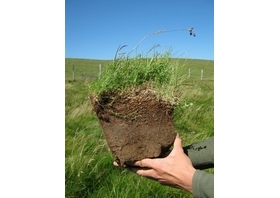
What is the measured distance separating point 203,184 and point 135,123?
0.21 metres

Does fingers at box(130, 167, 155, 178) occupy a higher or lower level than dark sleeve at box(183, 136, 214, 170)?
lower

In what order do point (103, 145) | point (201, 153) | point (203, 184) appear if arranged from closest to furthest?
point (203, 184)
point (201, 153)
point (103, 145)

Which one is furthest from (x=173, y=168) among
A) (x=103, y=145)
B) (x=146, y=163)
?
(x=103, y=145)

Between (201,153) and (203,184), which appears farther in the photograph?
(201,153)

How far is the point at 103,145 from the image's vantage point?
4.85ft

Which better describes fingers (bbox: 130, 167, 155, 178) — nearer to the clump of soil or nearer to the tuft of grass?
the clump of soil

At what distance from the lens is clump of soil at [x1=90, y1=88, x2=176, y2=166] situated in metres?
0.85

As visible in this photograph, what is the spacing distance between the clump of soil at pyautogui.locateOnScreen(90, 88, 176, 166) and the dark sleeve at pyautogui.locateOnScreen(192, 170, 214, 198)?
0.10m

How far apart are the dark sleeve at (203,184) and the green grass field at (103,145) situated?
0.17 m

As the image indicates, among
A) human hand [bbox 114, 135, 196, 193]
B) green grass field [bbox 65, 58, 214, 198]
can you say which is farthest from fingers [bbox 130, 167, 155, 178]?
green grass field [bbox 65, 58, 214, 198]

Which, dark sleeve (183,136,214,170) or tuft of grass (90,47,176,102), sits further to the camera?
dark sleeve (183,136,214,170)

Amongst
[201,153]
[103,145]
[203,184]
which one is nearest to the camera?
[203,184]

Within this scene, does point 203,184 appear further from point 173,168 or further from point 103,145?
point 103,145
